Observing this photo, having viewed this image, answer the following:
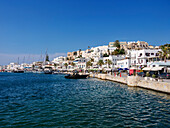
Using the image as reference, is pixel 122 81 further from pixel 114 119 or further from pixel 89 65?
pixel 89 65

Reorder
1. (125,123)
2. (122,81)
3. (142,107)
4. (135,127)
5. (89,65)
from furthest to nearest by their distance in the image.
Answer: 1. (89,65)
2. (122,81)
3. (142,107)
4. (125,123)
5. (135,127)

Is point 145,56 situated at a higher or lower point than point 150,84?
higher

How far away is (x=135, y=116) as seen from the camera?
1523 cm

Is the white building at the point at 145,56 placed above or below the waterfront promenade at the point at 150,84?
above

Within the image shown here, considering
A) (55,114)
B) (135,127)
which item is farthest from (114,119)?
(55,114)

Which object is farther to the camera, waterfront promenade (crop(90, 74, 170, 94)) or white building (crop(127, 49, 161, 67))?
white building (crop(127, 49, 161, 67))

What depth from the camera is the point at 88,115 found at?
51.2ft

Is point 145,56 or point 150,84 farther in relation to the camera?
point 145,56

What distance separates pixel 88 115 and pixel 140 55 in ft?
186

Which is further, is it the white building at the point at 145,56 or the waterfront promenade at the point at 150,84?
the white building at the point at 145,56

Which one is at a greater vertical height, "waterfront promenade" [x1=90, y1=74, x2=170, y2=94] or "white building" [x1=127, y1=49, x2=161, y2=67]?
"white building" [x1=127, y1=49, x2=161, y2=67]

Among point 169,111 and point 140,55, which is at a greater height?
point 140,55

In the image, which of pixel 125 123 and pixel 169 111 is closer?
pixel 125 123

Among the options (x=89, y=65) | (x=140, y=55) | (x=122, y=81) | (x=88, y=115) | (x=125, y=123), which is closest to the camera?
(x=125, y=123)
